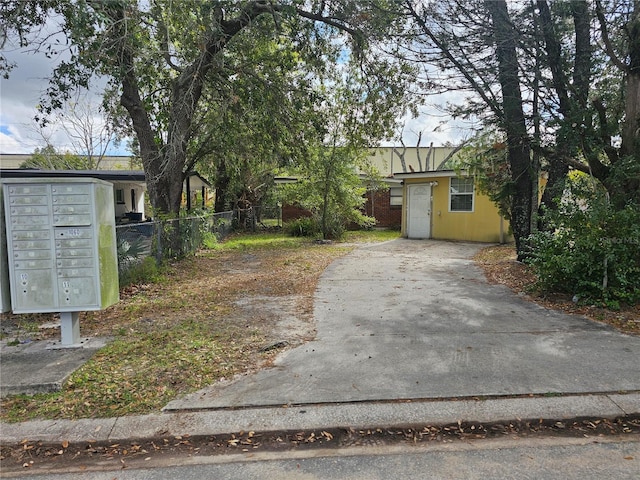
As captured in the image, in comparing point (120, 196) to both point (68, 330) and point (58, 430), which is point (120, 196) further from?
point (58, 430)

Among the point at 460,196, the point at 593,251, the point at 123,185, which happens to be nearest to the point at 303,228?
the point at 460,196

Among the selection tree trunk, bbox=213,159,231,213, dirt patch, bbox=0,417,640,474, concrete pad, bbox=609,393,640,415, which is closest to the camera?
dirt patch, bbox=0,417,640,474

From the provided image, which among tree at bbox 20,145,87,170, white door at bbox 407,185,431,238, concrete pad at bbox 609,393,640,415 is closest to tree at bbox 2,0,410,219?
concrete pad at bbox 609,393,640,415

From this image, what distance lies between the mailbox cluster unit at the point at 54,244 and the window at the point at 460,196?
14.4 m

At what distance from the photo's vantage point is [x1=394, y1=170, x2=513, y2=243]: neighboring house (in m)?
16.0

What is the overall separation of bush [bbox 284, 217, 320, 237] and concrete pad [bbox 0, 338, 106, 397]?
1408cm

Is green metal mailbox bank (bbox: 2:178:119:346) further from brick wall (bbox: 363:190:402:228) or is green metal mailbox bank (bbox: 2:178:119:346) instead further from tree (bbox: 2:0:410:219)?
brick wall (bbox: 363:190:402:228)

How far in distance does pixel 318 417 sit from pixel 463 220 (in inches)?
580

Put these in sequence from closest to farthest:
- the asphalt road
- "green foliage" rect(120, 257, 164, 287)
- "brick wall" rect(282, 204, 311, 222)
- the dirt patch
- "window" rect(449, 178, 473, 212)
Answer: the asphalt road < the dirt patch < "green foliage" rect(120, 257, 164, 287) < "window" rect(449, 178, 473, 212) < "brick wall" rect(282, 204, 311, 222)

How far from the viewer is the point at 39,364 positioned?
14.0 feet

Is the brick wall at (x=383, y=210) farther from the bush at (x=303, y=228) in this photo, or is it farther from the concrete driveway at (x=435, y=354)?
the concrete driveway at (x=435, y=354)

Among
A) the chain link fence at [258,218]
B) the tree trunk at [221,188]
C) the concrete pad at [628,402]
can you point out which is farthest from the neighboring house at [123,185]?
the concrete pad at [628,402]

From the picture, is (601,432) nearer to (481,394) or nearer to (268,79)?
(481,394)

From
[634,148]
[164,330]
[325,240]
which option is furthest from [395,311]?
[325,240]
